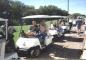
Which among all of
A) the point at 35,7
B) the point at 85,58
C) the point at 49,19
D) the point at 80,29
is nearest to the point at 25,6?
the point at 35,7

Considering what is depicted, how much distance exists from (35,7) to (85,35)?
65 centimetres

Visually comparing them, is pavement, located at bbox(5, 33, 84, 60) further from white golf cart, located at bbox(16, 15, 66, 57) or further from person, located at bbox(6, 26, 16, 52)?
person, located at bbox(6, 26, 16, 52)

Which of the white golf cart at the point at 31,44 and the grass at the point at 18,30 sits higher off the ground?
the grass at the point at 18,30

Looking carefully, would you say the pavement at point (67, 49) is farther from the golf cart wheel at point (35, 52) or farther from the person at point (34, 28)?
the person at point (34, 28)

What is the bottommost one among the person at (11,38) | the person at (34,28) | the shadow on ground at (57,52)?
the shadow on ground at (57,52)

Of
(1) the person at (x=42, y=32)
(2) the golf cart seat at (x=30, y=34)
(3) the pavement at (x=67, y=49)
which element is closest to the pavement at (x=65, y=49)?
(3) the pavement at (x=67, y=49)

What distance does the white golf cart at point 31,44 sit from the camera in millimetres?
3057

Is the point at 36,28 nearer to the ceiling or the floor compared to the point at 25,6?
nearer to the floor

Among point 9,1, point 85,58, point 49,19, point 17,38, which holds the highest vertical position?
point 9,1

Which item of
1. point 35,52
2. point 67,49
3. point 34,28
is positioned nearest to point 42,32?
point 34,28

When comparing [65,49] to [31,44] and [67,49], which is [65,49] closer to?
[67,49]

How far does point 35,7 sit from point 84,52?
2.51ft

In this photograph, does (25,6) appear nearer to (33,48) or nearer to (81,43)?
(33,48)

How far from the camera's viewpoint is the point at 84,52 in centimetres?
310
